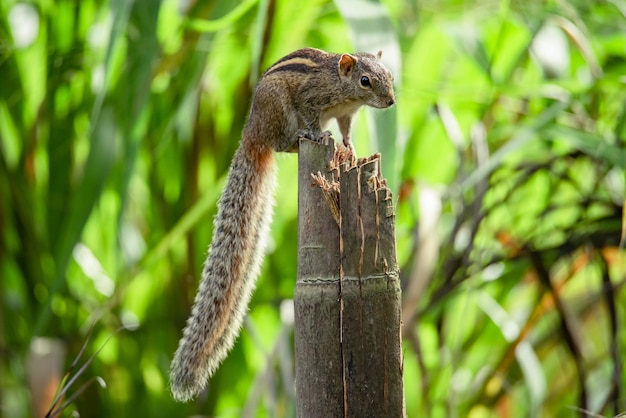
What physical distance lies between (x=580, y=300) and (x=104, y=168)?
1612 millimetres

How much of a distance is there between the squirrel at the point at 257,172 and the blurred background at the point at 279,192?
1.20 ft

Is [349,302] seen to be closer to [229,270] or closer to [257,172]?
[229,270]

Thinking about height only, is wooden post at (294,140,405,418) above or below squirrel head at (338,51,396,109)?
below

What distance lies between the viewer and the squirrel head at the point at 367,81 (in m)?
1.99

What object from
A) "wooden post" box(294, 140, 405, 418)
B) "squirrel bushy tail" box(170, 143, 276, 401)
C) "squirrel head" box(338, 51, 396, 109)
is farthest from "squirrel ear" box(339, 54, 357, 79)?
"wooden post" box(294, 140, 405, 418)

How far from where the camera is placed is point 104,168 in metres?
2.38

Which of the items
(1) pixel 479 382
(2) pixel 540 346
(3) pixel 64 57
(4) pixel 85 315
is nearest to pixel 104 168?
(3) pixel 64 57

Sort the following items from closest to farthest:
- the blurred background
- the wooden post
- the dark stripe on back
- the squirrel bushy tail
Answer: the wooden post < the squirrel bushy tail < the dark stripe on back < the blurred background

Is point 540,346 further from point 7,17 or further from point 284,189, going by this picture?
point 7,17

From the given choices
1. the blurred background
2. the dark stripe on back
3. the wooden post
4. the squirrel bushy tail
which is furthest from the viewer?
the blurred background

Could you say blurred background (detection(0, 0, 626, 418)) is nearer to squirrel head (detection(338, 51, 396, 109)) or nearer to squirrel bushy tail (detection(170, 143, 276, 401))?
squirrel head (detection(338, 51, 396, 109))

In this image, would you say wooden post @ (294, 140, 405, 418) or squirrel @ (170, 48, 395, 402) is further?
squirrel @ (170, 48, 395, 402)

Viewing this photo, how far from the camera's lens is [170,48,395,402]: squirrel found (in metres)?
1.51

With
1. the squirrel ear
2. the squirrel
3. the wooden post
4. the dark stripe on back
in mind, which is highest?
the squirrel ear
